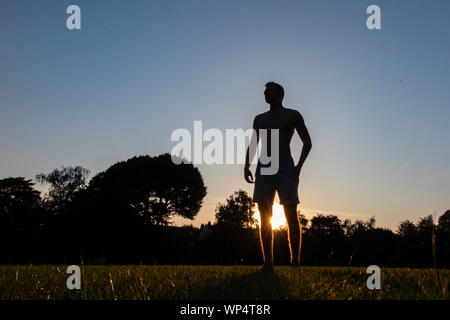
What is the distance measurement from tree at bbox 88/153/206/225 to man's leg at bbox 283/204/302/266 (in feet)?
129

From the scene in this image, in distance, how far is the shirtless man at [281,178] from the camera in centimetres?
530

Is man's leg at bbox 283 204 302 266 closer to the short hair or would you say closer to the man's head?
the man's head

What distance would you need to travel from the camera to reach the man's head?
568cm

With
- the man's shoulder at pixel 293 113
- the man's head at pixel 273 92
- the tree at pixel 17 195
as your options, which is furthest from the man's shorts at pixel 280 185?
the tree at pixel 17 195

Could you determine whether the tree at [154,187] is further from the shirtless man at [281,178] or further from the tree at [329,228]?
the shirtless man at [281,178]

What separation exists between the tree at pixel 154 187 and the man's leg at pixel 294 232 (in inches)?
1547

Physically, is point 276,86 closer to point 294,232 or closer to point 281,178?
point 281,178
